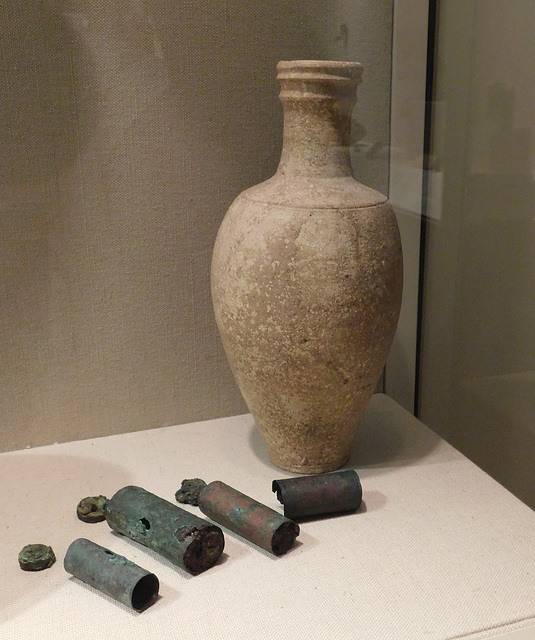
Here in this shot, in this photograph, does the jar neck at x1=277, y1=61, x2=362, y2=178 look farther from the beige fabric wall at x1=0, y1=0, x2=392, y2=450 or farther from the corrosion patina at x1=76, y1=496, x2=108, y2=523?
the corrosion patina at x1=76, y1=496, x2=108, y2=523

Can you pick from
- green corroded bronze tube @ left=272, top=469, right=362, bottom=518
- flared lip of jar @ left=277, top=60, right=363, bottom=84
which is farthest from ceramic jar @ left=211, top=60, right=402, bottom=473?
green corroded bronze tube @ left=272, top=469, right=362, bottom=518

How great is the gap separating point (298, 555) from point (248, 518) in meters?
0.11

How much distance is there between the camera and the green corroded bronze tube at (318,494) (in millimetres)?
1387

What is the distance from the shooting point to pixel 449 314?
1.87m

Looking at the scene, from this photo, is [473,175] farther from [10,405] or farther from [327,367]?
[10,405]

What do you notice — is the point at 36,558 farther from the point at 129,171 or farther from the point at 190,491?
the point at 129,171

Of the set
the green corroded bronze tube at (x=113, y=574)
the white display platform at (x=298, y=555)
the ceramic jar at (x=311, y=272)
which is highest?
the ceramic jar at (x=311, y=272)

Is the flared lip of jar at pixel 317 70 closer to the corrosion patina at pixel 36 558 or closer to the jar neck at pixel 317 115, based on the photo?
the jar neck at pixel 317 115

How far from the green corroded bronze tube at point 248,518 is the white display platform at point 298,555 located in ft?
0.08

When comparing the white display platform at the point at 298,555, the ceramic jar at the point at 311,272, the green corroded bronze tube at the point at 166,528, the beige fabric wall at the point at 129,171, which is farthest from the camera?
the beige fabric wall at the point at 129,171

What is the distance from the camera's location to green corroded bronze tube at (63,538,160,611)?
3.82ft

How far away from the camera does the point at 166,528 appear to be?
1.28m

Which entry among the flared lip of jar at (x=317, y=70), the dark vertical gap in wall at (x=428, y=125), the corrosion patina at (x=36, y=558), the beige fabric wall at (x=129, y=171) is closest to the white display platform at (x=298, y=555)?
the corrosion patina at (x=36, y=558)

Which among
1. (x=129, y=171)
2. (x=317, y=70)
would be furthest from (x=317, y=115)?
(x=129, y=171)
